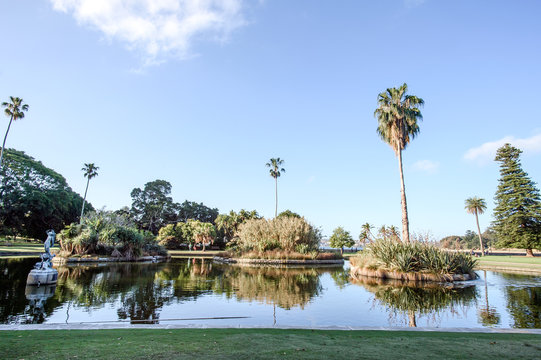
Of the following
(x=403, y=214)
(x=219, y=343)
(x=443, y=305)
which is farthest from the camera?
(x=403, y=214)

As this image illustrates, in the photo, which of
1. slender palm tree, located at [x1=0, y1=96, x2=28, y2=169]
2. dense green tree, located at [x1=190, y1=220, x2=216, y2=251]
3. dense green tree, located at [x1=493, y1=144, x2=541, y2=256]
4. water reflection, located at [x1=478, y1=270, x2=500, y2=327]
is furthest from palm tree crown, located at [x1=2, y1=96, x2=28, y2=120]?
dense green tree, located at [x1=493, y1=144, x2=541, y2=256]

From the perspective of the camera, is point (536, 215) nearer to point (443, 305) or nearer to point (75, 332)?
point (443, 305)

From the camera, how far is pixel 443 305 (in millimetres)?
9828

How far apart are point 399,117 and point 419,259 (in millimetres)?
12876

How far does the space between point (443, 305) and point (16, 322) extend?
11.5 metres

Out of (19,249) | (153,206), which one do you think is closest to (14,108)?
(19,249)

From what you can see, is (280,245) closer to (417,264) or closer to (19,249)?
(417,264)

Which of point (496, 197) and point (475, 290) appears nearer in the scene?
point (475, 290)

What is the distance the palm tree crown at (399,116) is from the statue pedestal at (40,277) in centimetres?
2412

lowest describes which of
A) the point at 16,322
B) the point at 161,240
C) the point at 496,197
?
the point at 16,322

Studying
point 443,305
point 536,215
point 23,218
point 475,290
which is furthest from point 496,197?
point 23,218

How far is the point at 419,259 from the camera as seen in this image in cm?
1695

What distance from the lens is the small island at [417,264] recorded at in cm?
1609

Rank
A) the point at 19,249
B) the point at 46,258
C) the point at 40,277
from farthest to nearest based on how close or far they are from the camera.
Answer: the point at 19,249, the point at 46,258, the point at 40,277
